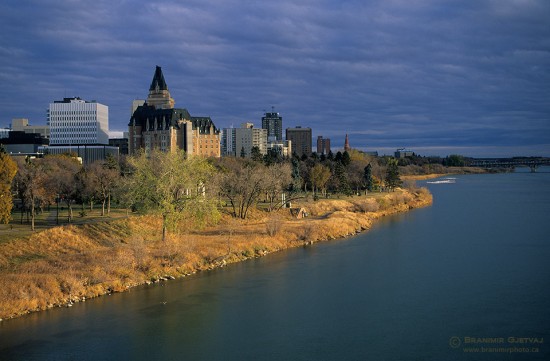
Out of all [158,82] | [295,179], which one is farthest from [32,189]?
[158,82]

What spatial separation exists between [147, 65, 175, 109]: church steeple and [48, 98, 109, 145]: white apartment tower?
14.1 m

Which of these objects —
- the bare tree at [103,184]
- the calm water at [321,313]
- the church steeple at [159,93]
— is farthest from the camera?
the church steeple at [159,93]

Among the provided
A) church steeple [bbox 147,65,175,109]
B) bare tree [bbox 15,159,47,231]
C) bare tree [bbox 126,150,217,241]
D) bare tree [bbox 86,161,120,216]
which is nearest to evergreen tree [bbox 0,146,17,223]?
bare tree [bbox 15,159,47,231]

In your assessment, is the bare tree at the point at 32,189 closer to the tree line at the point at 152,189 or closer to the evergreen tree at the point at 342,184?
the tree line at the point at 152,189

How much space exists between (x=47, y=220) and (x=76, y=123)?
94.5 m

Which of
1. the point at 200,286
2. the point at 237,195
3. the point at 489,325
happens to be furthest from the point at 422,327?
the point at 237,195

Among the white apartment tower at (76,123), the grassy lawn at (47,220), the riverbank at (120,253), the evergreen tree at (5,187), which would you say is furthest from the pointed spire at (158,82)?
the evergreen tree at (5,187)

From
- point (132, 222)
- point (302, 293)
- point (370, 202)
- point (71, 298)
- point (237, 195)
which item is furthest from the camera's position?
point (370, 202)

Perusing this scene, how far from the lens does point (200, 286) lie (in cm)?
3506

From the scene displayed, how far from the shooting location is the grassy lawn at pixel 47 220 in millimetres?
38562

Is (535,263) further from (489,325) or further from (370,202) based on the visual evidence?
(370,202)

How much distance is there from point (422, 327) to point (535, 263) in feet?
55.8

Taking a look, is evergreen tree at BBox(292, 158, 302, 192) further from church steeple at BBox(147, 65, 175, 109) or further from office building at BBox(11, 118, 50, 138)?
office building at BBox(11, 118, 50, 138)

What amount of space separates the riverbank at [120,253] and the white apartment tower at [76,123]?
8556cm
